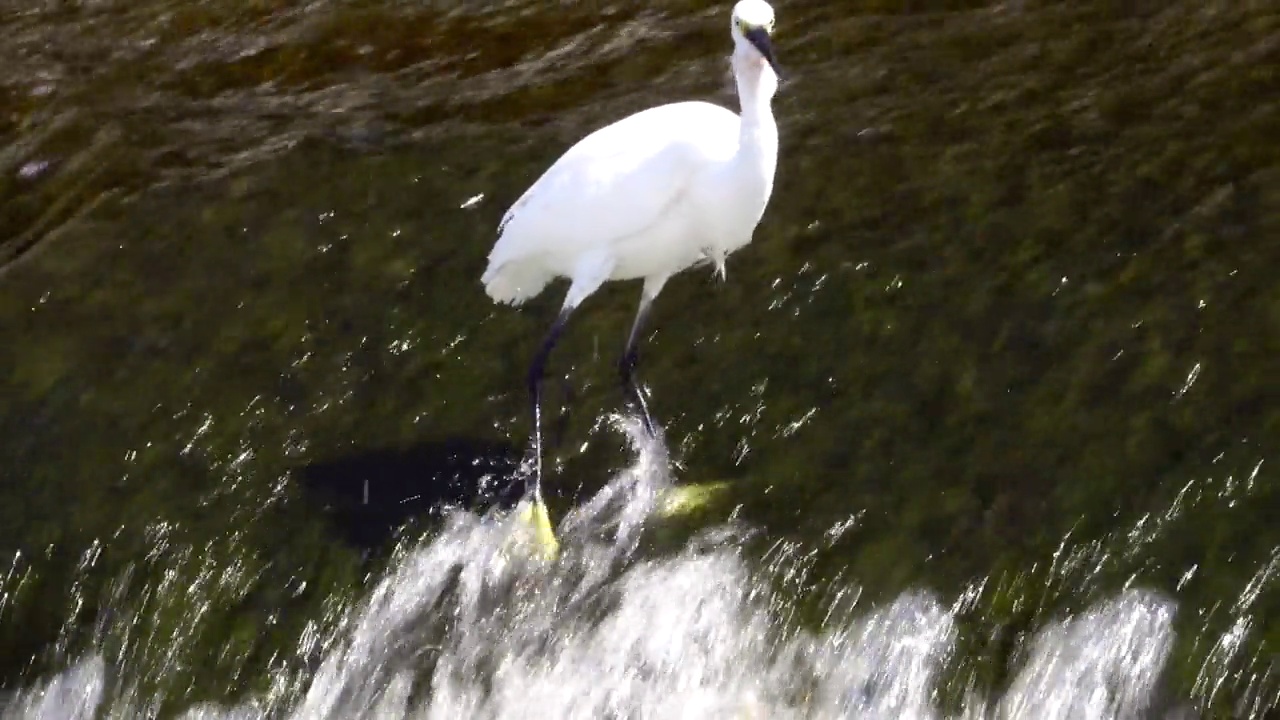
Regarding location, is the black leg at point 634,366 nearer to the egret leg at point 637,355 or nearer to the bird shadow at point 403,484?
the egret leg at point 637,355

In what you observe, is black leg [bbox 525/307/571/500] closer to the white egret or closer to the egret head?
the white egret

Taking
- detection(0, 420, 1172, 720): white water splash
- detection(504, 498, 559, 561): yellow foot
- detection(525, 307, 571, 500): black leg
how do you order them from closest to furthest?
detection(0, 420, 1172, 720): white water splash, detection(504, 498, 559, 561): yellow foot, detection(525, 307, 571, 500): black leg

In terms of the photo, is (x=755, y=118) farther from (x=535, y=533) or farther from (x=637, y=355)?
(x=535, y=533)

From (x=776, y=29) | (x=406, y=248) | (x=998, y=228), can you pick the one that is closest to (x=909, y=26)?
(x=776, y=29)

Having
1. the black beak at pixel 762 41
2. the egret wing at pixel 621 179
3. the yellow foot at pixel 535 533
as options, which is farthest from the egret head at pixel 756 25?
the yellow foot at pixel 535 533

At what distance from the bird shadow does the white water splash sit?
0.10 meters

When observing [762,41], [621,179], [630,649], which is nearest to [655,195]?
[621,179]

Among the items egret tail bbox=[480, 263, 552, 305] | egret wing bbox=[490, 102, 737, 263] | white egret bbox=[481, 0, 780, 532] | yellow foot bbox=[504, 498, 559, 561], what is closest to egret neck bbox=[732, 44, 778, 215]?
white egret bbox=[481, 0, 780, 532]

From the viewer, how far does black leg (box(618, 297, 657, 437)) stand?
14.8 ft

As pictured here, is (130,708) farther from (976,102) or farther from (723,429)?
(976,102)

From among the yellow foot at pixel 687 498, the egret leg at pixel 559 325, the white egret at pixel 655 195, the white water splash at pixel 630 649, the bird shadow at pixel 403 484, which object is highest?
the white egret at pixel 655 195

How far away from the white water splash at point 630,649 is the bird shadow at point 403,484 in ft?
0.34

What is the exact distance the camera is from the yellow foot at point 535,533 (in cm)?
415

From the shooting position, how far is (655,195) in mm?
4234
